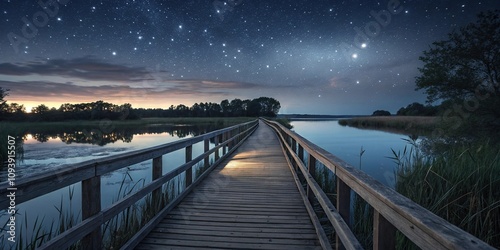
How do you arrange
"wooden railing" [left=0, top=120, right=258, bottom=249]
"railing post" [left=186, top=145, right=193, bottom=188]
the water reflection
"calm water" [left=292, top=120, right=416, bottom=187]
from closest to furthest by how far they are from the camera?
"wooden railing" [left=0, top=120, right=258, bottom=249] → "railing post" [left=186, top=145, right=193, bottom=188] → "calm water" [left=292, top=120, right=416, bottom=187] → the water reflection

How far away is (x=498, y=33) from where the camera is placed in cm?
1387

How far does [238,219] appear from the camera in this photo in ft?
11.5

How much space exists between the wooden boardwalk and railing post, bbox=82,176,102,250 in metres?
0.69

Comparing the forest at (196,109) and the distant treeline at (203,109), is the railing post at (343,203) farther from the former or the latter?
the distant treeline at (203,109)

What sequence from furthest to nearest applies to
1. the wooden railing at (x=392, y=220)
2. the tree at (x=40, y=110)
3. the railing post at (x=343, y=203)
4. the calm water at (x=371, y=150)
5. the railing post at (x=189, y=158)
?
the tree at (x=40, y=110), the calm water at (x=371, y=150), the railing post at (x=189, y=158), the railing post at (x=343, y=203), the wooden railing at (x=392, y=220)

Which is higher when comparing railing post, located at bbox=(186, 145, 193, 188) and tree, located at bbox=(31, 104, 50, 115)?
tree, located at bbox=(31, 104, 50, 115)

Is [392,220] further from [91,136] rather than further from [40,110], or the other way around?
[40,110]

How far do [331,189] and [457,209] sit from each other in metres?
2.61

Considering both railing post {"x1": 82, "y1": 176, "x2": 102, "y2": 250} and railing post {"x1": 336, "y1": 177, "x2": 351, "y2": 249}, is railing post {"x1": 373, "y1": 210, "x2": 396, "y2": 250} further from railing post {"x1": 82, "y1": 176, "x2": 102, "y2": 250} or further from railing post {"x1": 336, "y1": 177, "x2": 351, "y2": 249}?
railing post {"x1": 82, "y1": 176, "x2": 102, "y2": 250}

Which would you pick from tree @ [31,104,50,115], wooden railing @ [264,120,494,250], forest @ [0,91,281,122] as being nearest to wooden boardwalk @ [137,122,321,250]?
wooden railing @ [264,120,494,250]

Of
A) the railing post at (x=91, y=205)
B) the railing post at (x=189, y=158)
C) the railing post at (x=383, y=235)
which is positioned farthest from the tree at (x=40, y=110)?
the railing post at (x=383, y=235)

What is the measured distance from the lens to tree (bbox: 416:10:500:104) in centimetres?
1387

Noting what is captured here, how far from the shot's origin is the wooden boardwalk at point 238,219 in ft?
9.21

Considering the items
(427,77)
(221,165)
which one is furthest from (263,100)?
(221,165)
